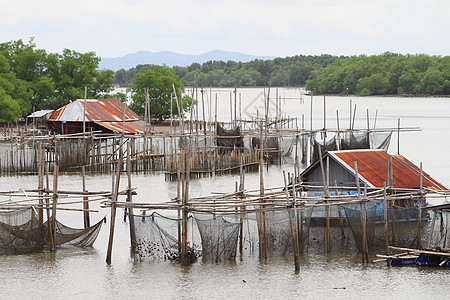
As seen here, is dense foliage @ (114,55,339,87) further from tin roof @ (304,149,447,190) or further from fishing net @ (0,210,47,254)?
fishing net @ (0,210,47,254)

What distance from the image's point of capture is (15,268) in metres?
13.1

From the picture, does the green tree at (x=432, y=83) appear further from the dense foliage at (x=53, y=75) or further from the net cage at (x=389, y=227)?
the net cage at (x=389, y=227)

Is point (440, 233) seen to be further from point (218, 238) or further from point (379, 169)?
point (218, 238)

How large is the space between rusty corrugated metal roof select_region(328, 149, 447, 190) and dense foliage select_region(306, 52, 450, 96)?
241ft

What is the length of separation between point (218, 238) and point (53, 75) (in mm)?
34483

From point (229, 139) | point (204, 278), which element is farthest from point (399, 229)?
point (229, 139)

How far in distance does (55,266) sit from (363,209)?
6.19m

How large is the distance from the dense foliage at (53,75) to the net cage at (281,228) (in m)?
31.9

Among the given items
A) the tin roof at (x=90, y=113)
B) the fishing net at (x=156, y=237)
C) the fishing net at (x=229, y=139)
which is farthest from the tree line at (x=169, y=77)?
the fishing net at (x=156, y=237)

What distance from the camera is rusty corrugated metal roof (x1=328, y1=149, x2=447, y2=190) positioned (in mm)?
15781

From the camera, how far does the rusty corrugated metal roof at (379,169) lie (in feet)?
51.8

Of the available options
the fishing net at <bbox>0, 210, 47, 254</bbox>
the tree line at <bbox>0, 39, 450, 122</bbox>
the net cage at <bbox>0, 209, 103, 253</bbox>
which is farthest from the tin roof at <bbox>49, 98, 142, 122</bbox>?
the fishing net at <bbox>0, 210, 47, 254</bbox>

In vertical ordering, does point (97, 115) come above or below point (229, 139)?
above

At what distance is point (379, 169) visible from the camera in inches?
645
